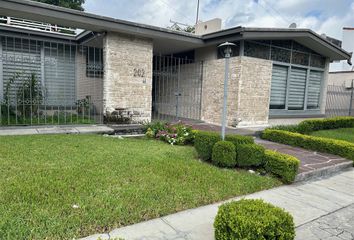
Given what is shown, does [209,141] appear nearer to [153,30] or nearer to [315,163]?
[315,163]

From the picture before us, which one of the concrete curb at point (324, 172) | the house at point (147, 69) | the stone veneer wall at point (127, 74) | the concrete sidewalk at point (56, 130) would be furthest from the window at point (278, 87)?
the concrete sidewalk at point (56, 130)

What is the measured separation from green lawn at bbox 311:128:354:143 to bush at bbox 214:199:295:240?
7.46 m

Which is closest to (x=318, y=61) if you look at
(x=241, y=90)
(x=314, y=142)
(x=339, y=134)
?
(x=339, y=134)

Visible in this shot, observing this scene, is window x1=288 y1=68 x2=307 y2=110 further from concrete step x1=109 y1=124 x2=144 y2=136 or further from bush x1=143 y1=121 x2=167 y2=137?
concrete step x1=109 y1=124 x2=144 y2=136

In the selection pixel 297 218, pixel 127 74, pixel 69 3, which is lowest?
pixel 297 218

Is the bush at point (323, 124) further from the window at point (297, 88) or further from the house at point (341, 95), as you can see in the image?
the house at point (341, 95)

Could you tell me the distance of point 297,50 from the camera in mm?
11133

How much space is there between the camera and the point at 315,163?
5.50 meters

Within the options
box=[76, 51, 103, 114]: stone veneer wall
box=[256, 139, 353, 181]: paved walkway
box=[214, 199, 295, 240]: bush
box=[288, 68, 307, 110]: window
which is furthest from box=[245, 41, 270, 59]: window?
box=[214, 199, 295, 240]: bush

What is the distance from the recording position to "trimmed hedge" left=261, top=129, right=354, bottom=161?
6188 mm

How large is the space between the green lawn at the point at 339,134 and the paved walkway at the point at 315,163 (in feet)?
8.24

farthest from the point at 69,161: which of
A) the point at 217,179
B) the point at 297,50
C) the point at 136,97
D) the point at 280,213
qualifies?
the point at 297,50

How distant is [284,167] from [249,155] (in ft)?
2.06

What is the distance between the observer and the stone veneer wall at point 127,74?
8055 mm
